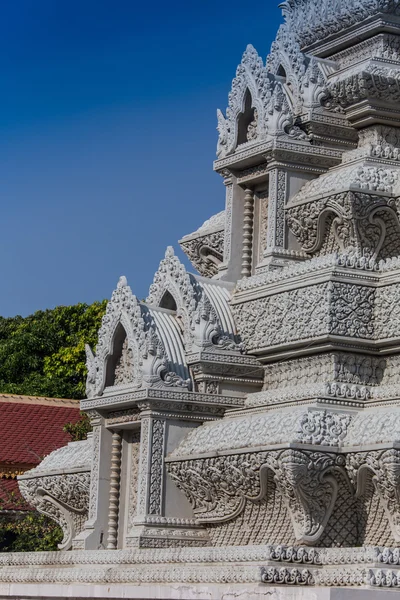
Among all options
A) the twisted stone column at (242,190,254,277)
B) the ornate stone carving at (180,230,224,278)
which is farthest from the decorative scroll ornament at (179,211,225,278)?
the twisted stone column at (242,190,254,277)

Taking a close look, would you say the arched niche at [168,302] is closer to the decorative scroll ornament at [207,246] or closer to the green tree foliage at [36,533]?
the decorative scroll ornament at [207,246]

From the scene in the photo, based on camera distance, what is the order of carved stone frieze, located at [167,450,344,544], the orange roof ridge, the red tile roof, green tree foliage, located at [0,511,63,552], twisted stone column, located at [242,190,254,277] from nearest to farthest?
carved stone frieze, located at [167,450,344,544] < twisted stone column, located at [242,190,254,277] < green tree foliage, located at [0,511,63,552] < the red tile roof < the orange roof ridge

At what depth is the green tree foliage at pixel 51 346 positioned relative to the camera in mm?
37219

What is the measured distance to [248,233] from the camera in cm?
1772

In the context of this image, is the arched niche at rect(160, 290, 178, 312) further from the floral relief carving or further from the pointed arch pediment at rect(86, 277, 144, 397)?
the floral relief carving

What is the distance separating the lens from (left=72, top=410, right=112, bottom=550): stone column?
56.3 feet

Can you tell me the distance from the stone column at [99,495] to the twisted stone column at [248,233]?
98.0 inches

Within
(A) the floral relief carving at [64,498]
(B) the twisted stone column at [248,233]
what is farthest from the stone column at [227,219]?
(A) the floral relief carving at [64,498]

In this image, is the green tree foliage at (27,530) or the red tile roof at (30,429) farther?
the red tile roof at (30,429)

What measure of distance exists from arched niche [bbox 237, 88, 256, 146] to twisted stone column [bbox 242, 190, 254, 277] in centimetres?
66

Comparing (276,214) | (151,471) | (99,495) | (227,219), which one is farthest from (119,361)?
(276,214)

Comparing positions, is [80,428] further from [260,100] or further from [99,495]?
[260,100]

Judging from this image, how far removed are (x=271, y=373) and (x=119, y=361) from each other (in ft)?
6.30

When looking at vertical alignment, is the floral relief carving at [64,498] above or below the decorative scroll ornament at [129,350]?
below
